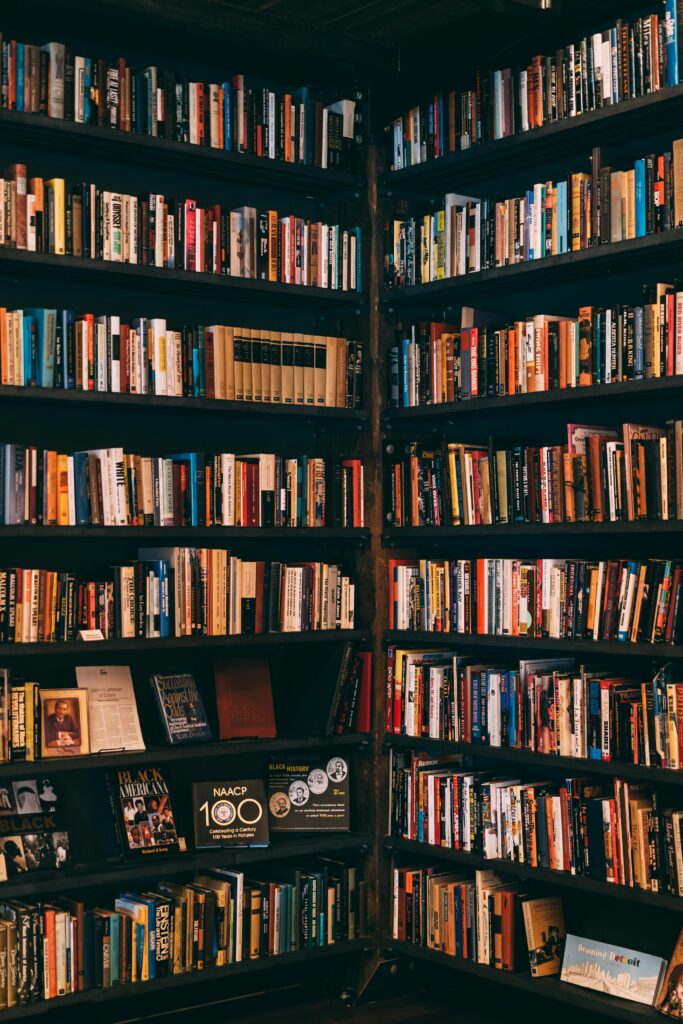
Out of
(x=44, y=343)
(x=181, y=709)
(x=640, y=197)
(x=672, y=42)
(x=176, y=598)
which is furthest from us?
(x=181, y=709)

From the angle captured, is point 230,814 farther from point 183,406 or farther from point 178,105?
point 178,105

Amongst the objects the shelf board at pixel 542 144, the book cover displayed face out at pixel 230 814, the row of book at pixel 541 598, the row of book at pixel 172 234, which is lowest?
the book cover displayed face out at pixel 230 814

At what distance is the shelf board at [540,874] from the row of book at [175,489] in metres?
1.06

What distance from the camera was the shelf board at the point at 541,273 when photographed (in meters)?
3.75

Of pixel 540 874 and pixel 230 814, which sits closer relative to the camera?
pixel 540 874

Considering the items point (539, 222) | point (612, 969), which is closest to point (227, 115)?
point (539, 222)

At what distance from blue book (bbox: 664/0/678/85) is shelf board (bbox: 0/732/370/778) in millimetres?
2210

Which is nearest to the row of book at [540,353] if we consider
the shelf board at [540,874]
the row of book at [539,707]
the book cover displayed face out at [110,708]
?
the row of book at [539,707]

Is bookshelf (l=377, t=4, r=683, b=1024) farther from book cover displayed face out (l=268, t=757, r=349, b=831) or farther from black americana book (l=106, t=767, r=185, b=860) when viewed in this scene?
black americana book (l=106, t=767, r=185, b=860)

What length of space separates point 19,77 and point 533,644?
217 centimetres

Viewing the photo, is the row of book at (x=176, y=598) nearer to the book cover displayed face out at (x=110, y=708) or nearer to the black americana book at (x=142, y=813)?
the book cover displayed face out at (x=110, y=708)

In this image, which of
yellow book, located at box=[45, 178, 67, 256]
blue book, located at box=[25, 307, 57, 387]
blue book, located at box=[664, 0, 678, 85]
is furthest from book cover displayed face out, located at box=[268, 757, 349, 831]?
blue book, located at box=[664, 0, 678, 85]

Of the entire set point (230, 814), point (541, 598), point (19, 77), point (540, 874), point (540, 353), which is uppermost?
point (19, 77)

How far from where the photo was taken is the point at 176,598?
4090 mm
